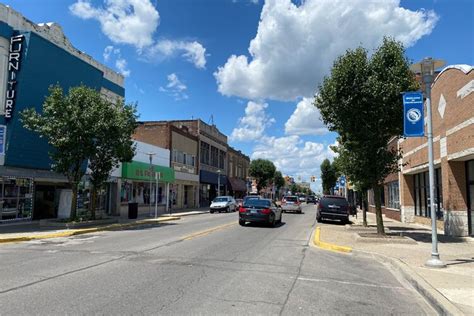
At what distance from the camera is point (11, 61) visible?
21.9 metres

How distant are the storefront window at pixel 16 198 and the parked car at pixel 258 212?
11573 millimetres

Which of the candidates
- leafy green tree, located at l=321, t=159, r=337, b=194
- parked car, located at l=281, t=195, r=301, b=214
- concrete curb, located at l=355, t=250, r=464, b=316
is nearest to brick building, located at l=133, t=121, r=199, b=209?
parked car, located at l=281, t=195, r=301, b=214

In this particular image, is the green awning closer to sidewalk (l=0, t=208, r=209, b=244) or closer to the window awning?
sidewalk (l=0, t=208, r=209, b=244)

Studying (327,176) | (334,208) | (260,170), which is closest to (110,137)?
(334,208)

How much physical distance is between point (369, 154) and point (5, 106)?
57.6ft

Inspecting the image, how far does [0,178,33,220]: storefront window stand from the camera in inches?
864

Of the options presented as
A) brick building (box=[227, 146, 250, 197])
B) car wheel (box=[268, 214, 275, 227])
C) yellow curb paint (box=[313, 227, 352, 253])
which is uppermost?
brick building (box=[227, 146, 250, 197])

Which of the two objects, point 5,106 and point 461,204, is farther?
point 5,106

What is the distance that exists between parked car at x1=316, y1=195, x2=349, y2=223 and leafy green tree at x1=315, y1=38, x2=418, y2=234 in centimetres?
1042

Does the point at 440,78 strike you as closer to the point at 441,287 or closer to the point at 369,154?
the point at 369,154

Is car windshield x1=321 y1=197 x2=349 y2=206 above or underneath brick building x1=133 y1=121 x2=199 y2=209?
underneath

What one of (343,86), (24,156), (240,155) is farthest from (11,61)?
(240,155)

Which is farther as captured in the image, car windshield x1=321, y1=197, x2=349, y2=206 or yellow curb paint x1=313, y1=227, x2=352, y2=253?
car windshield x1=321, y1=197, x2=349, y2=206

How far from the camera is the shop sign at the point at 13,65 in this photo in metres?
21.7
